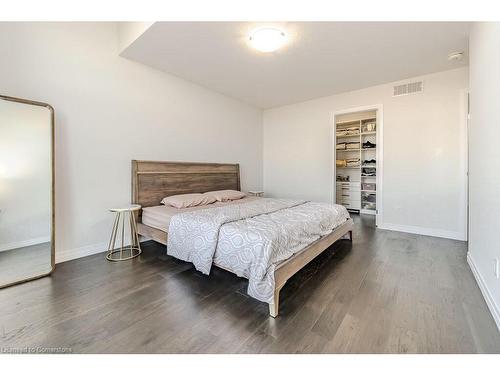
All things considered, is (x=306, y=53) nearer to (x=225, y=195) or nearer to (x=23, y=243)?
(x=225, y=195)

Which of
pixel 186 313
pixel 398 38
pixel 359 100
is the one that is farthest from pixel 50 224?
pixel 359 100

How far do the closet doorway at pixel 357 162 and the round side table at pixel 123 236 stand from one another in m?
4.32

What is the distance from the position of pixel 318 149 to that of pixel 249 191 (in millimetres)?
1681

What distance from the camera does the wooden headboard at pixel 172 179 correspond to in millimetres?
3090

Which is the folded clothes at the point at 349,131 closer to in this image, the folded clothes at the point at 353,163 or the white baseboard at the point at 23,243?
the folded clothes at the point at 353,163

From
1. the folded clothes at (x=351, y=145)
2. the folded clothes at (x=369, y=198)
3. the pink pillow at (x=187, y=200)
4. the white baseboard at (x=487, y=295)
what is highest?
the folded clothes at (x=351, y=145)

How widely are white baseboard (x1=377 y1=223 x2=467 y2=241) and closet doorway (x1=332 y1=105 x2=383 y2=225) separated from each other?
119 cm

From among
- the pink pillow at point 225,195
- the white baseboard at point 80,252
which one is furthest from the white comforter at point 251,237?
the white baseboard at point 80,252

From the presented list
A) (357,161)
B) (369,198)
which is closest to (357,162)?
(357,161)

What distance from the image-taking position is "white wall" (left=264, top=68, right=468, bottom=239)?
3260mm

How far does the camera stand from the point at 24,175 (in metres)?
2.17

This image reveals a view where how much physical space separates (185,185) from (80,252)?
1.57m
